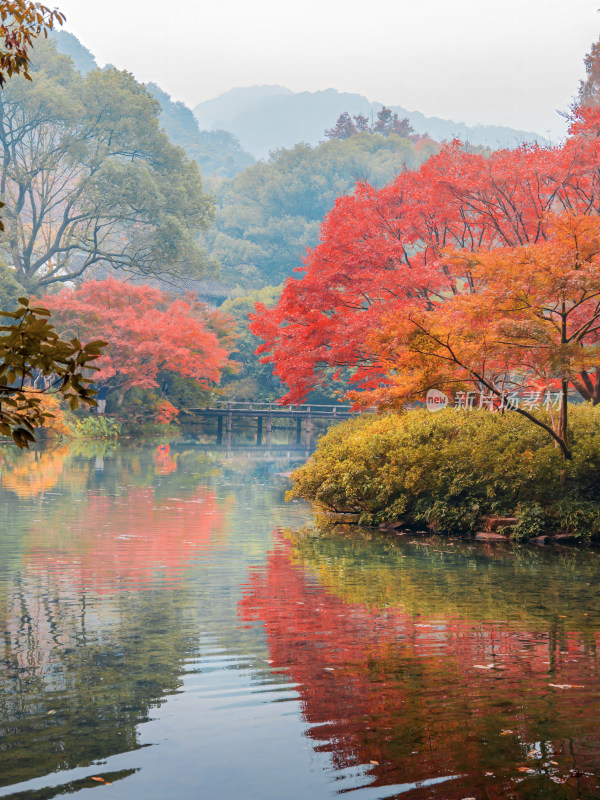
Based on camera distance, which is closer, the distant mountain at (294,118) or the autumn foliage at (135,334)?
the autumn foliage at (135,334)

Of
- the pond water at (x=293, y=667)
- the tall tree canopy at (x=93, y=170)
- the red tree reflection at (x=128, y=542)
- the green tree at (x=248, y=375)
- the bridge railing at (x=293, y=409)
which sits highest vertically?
the tall tree canopy at (x=93, y=170)

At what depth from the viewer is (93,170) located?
134 feet

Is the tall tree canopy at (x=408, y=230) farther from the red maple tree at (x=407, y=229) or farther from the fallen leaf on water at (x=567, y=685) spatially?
the fallen leaf on water at (x=567, y=685)

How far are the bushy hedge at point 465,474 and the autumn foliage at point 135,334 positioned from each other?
21922 millimetres

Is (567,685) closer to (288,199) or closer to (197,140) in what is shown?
(288,199)

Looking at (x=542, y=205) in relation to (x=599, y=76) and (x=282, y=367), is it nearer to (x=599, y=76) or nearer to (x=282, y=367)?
(x=282, y=367)

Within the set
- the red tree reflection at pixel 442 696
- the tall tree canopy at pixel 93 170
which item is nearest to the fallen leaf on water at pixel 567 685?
the red tree reflection at pixel 442 696

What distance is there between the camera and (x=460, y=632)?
766cm

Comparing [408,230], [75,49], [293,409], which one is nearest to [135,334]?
[293,409]

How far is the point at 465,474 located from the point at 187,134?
89532 mm

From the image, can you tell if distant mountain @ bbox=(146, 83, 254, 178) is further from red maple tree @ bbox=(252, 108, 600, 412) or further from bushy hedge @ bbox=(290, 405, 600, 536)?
bushy hedge @ bbox=(290, 405, 600, 536)

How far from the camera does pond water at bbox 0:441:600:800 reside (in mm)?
4523

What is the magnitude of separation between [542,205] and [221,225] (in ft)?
160

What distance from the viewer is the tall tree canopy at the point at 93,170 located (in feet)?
129
